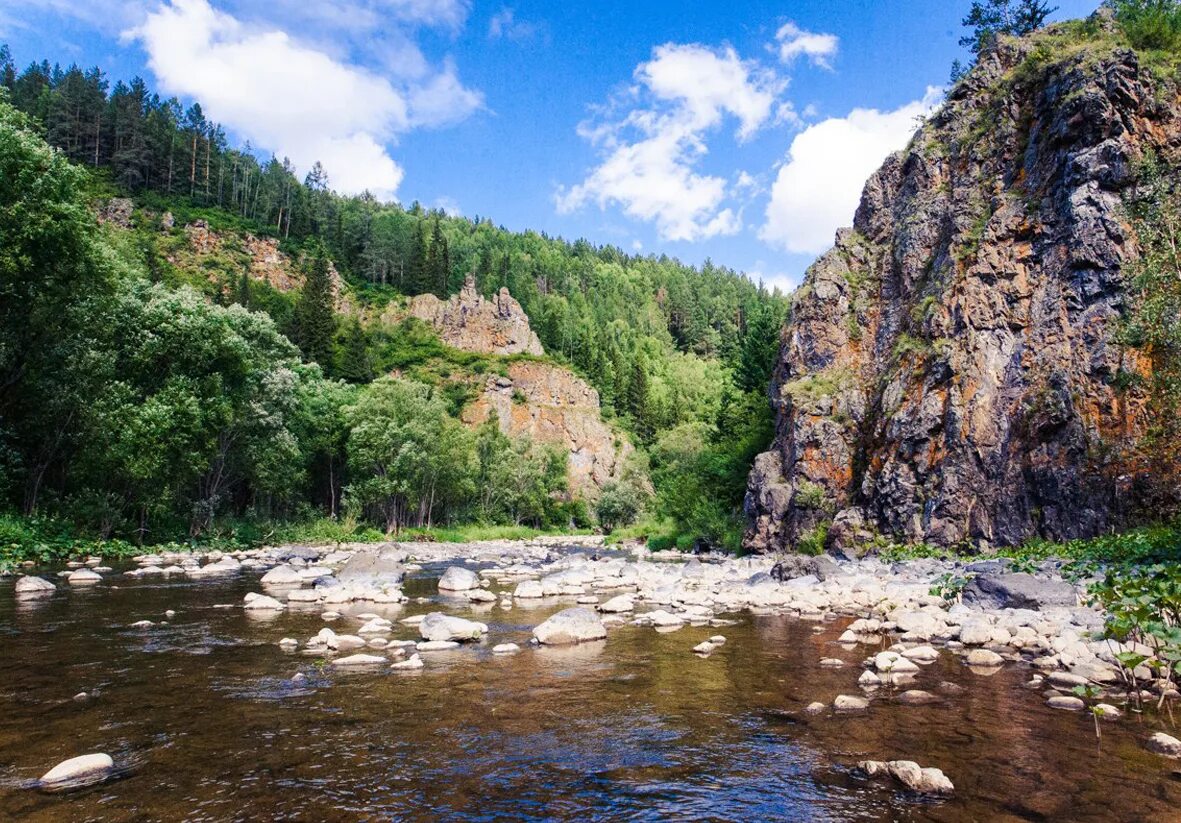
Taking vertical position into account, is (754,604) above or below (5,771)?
below

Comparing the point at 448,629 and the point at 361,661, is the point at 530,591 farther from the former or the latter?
the point at 361,661

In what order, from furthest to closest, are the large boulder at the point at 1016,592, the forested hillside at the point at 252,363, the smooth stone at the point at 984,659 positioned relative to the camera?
the forested hillside at the point at 252,363 < the large boulder at the point at 1016,592 < the smooth stone at the point at 984,659

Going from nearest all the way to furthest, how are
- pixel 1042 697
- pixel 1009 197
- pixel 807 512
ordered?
pixel 1042 697
pixel 1009 197
pixel 807 512

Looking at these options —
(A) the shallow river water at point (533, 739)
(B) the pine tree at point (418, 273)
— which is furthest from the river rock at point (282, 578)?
(B) the pine tree at point (418, 273)

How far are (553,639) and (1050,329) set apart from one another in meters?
27.4

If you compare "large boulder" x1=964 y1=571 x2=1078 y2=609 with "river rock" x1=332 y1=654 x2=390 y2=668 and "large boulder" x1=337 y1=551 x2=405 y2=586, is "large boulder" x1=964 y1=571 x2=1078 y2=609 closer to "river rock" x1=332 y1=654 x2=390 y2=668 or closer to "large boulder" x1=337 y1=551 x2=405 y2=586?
"river rock" x1=332 y1=654 x2=390 y2=668

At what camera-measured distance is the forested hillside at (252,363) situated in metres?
31.5

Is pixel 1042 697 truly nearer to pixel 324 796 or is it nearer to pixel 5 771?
pixel 324 796

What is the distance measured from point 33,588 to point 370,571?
984 centimetres

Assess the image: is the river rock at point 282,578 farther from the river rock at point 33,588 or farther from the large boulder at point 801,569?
Result: the large boulder at point 801,569

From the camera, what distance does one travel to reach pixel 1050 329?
28.8 m

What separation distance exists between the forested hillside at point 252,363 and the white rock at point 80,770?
2750 cm

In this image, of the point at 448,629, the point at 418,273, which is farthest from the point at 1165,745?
the point at 418,273

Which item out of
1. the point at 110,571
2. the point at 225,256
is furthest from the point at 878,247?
the point at 225,256
